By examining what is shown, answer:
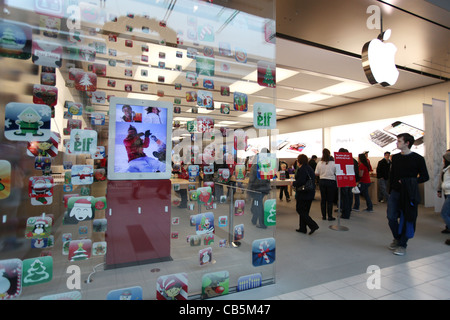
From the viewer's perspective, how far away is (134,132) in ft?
6.69

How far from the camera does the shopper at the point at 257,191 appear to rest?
255 cm

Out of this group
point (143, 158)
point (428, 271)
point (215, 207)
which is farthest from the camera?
point (428, 271)

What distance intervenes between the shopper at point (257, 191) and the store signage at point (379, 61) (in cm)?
222

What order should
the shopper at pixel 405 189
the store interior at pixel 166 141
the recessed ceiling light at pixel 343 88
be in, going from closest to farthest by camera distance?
1. the store interior at pixel 166 141
2. the shopper at pixel 405 189
3. the recessed ceiling light at pixel 343 88

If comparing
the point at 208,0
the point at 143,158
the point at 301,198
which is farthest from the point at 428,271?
the point at 208,0

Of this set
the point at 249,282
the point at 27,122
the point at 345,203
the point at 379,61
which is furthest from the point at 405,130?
the point at 27,122

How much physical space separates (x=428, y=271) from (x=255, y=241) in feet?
6.77

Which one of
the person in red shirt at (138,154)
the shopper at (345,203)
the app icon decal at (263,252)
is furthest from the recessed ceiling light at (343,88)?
the person in red shirt at (138,154)

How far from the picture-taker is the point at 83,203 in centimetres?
180

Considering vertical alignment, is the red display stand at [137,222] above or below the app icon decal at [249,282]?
above

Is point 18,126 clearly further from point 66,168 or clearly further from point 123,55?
point 123,55

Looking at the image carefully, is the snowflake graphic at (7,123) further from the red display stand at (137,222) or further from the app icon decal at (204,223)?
the app icon decal at (204,223)

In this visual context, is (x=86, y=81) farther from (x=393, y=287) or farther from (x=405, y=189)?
(x=405, y=189)

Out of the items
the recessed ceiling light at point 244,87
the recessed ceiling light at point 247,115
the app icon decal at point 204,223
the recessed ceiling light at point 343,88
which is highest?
the recessed ceiling light at point 343,88
